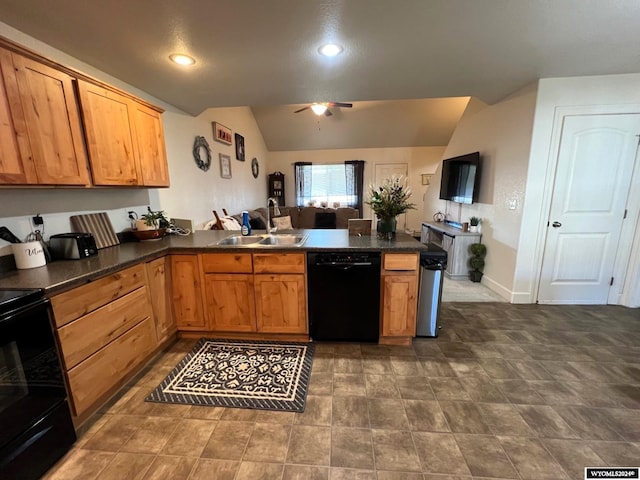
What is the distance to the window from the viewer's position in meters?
7.79

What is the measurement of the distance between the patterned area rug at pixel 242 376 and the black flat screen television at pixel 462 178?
330cm

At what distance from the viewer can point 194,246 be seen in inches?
91.0

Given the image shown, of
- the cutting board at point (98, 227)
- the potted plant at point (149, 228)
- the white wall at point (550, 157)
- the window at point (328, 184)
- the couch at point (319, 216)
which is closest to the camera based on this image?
the cutting board at point (98, 227)

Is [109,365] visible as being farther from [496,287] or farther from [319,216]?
[319,216]

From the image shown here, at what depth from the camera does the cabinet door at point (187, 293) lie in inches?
92.0

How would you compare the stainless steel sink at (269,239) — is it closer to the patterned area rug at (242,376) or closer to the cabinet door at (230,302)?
the cabinet door at (230,302)

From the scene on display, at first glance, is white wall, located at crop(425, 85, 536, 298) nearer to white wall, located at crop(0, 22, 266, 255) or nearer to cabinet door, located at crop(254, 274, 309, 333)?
cabinet door, located at crop(254, 274, 309, 333)

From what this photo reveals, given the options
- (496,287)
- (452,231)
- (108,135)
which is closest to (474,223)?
(452,231)

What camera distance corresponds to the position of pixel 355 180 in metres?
7.77

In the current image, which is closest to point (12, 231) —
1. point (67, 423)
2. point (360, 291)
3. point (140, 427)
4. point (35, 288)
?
point (35, 288)

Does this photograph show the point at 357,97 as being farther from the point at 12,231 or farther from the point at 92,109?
the point at 12,231

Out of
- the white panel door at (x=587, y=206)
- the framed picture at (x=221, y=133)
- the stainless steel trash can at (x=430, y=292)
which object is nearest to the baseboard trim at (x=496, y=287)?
the white panel door at (x=587, y=206)

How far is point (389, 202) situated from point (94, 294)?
7.31ft

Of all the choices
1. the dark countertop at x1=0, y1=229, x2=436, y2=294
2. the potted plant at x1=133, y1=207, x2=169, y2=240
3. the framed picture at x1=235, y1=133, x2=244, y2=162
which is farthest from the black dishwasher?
the framed picture at x1=235, y1=133, x2=244, y2=162
